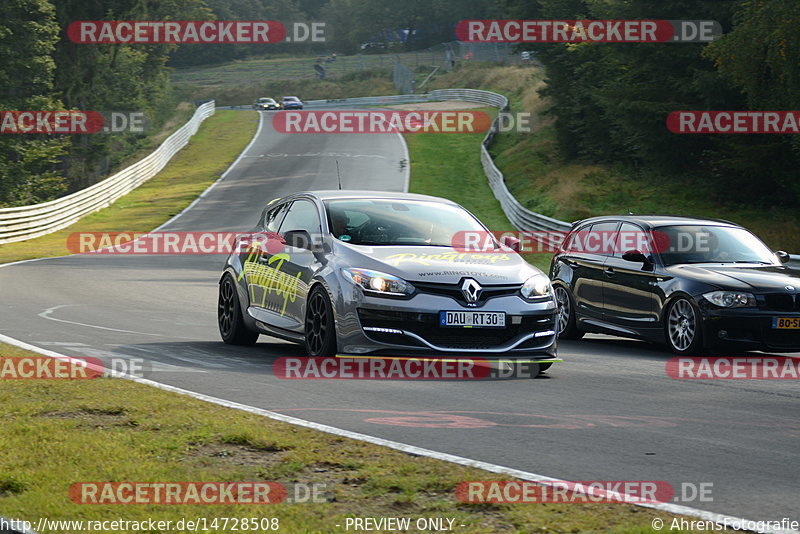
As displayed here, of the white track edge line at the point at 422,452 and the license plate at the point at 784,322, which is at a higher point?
the license plate at the point at 784,322

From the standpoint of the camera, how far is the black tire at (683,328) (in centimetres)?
1246

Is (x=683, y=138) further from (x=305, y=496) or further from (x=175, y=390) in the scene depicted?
(x=305, y=496)

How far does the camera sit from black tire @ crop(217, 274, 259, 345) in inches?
503

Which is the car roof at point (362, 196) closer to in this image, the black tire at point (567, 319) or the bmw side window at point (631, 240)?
the bmw side window at point (631, 240)

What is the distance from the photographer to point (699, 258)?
13.5m

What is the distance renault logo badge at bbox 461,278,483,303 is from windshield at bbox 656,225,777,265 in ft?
13.1

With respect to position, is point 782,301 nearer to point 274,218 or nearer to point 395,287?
point 395,287

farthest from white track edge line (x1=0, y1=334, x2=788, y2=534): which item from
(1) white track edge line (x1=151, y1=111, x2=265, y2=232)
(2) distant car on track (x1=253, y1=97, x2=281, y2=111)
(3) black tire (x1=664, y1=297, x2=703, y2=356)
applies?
(2) distant car on track (x1=253, y1=97, x2=281, y2=111)

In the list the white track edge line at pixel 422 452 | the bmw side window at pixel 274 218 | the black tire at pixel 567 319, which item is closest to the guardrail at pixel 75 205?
the bmw side window at pixel 274 218

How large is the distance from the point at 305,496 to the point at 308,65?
12931cm

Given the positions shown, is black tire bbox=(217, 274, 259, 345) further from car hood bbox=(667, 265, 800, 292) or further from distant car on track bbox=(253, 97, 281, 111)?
distant car on track bbox=(253, 97, 281, 111)

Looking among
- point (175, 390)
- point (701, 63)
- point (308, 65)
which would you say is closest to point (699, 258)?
point (175, 390)

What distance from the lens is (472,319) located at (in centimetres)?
1010

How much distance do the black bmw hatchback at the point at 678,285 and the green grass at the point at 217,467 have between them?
6.29 metres
